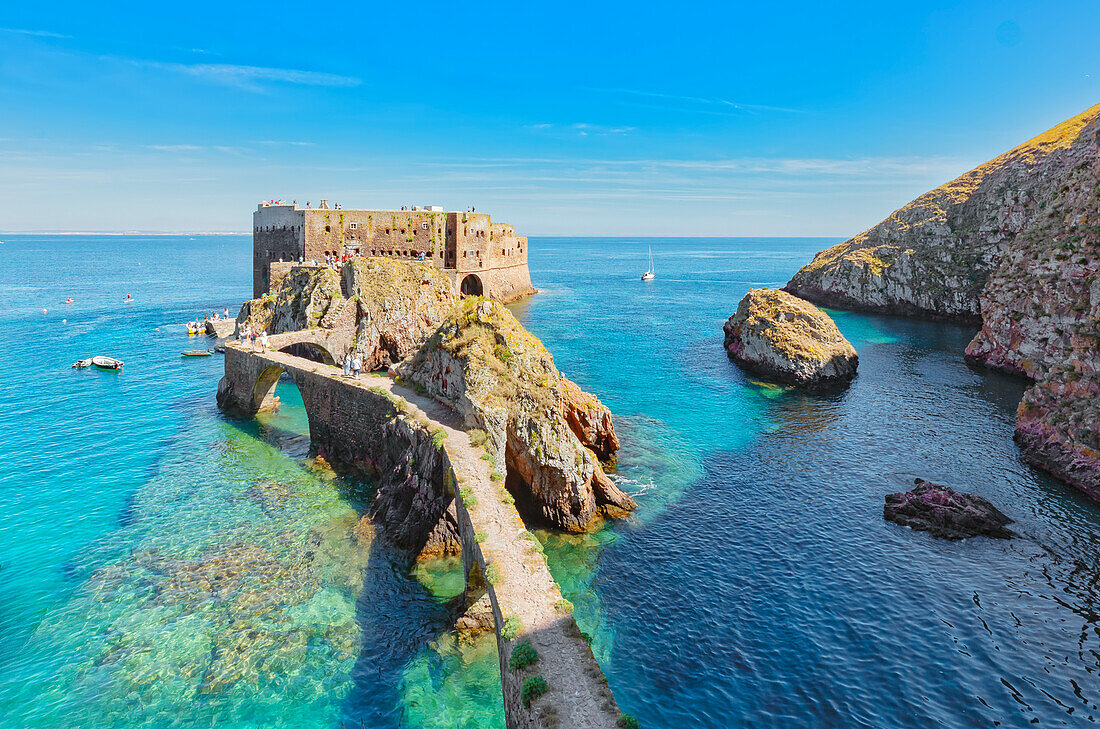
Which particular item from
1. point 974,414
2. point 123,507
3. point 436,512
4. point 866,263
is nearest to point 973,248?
point 866,263

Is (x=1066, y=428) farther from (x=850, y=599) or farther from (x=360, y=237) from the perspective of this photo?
(x=360, y=237)

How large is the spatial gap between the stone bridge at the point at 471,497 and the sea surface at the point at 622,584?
2.72 metres

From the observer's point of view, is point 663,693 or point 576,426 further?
point 576,426

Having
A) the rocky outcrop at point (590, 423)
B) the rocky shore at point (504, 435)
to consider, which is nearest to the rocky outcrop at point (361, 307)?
the rocky shore at point (504, 435)

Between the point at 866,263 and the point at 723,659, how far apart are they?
10344 cm

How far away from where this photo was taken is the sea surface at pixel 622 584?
60.4 ft

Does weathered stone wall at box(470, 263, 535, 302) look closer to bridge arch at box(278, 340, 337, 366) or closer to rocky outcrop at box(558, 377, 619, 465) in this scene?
bridge arch at box(278, 340, 337, 366)

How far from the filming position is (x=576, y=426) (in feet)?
114

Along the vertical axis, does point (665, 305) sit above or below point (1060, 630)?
above

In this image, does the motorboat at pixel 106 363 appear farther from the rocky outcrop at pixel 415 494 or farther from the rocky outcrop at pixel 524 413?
the rocky outcrop at pixel 415 494

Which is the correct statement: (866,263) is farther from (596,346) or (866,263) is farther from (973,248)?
(596,346)

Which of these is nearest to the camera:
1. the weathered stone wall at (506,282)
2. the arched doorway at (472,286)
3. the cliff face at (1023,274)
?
the cliff face at (1023,274)

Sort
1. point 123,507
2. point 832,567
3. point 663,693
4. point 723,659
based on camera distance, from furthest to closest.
→ 1. point 123,507
2. point 832,567
3. point 723,659
4. point 663,693

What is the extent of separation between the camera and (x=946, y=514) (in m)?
29.0
